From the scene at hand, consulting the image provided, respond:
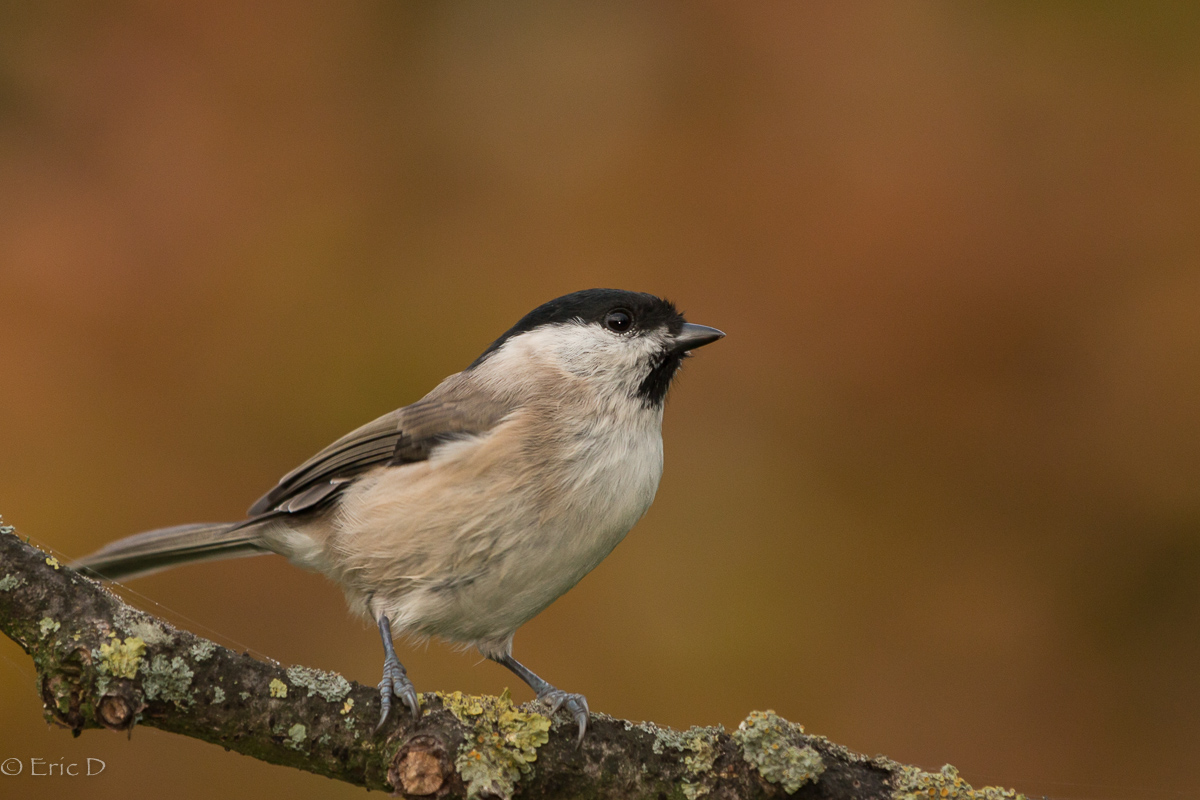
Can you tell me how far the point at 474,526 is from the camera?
2.17 metres

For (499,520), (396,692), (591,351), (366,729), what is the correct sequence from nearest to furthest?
(366,729), (396,692), (499,520), (591,351)

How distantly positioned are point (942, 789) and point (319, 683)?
119 centimetres

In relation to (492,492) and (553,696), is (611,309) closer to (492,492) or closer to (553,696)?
(492,492)

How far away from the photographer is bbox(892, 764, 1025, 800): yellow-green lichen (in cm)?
171

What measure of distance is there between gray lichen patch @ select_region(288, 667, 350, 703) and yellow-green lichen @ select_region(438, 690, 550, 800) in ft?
0.66

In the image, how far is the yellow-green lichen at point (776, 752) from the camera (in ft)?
5.73

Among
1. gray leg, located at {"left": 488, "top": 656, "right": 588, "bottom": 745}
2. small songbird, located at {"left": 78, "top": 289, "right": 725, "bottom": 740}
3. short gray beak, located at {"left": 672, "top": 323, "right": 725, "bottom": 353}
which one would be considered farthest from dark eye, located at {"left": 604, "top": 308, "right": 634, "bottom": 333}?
gray leg, located at {"left": 488, "top": 656, "right": 588, "bottom": 745}

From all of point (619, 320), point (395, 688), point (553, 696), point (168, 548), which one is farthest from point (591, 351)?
point (168, 548)

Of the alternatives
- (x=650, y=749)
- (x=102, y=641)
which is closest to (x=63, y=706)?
(x=102, y=641)

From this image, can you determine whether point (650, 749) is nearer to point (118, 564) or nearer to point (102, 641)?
point (102, 641)

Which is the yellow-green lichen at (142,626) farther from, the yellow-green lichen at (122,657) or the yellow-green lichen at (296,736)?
the yellow-green lichen at (296,736)

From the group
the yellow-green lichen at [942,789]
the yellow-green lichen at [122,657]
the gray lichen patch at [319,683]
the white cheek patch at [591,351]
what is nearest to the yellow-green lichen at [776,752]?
the yellow-green lichen at [942,789]

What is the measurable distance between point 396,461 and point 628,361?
27.6 inches

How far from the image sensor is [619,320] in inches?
102
